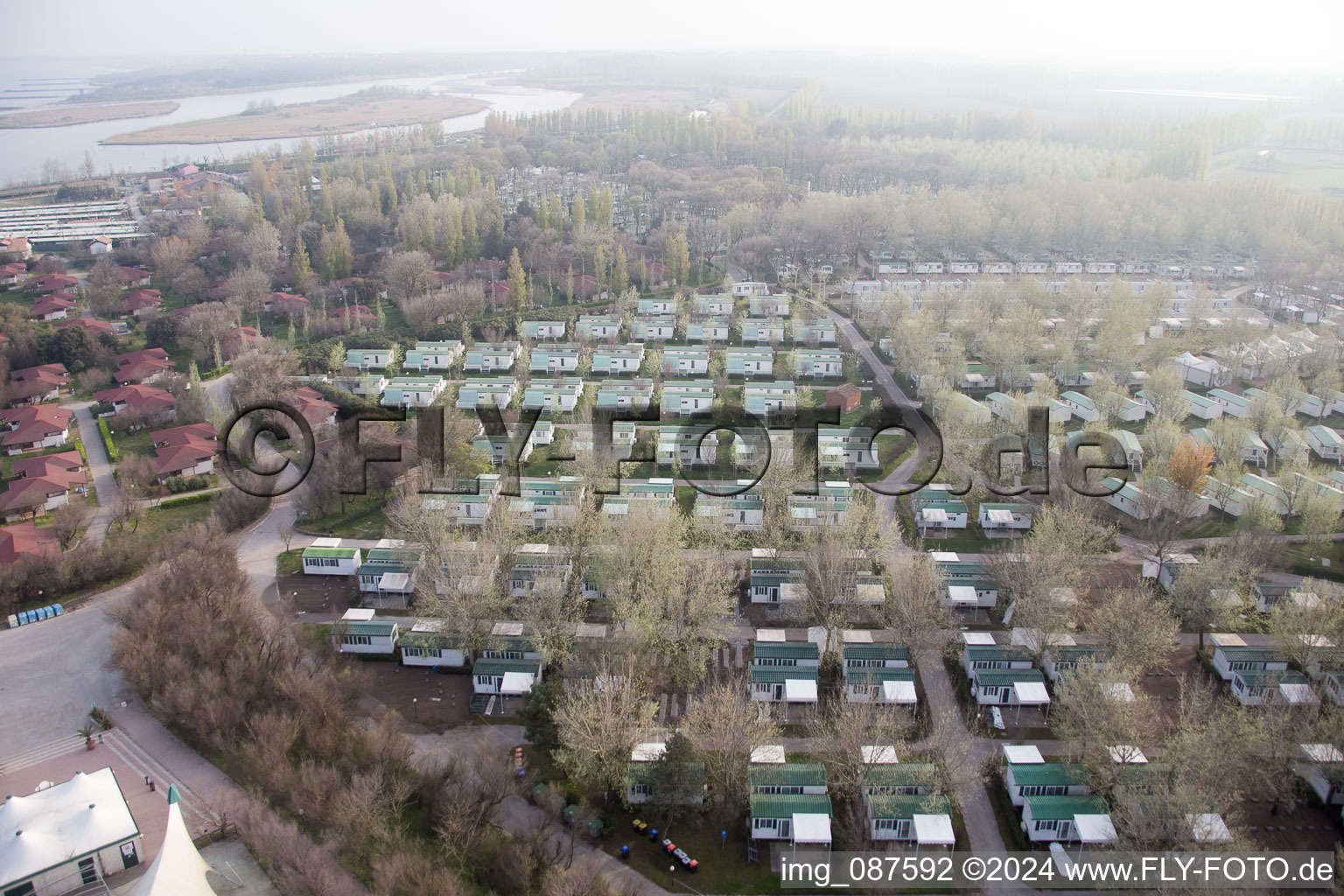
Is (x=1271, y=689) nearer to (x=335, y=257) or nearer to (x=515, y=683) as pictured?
(x=515, y=683)

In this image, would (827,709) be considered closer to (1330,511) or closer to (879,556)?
(879,556)

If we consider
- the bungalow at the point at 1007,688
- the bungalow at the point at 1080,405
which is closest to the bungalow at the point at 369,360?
the bungalow at the point at 1080,405

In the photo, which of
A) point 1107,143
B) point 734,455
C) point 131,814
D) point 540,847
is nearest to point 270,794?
point 131,814

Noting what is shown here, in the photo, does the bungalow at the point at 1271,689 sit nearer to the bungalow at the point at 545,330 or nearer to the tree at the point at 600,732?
the tree at the point at 600,732

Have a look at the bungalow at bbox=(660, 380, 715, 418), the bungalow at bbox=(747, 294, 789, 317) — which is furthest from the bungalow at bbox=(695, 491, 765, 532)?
the bungalow at bbox=(747, 294, 789, 317)

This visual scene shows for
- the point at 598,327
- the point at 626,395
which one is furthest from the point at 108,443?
the point at 598,327

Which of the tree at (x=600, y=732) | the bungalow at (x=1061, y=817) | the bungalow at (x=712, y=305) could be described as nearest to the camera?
the bungalow at (x=1061, y=817)
